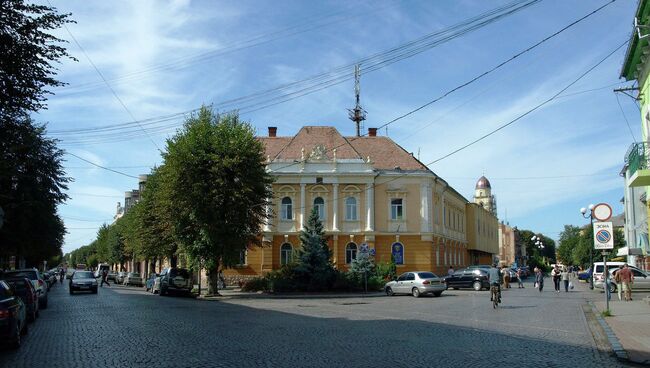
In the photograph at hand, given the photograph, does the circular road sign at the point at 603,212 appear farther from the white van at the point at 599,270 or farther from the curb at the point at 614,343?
the white van at the point at 599,270

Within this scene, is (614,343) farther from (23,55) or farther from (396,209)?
(396,209)

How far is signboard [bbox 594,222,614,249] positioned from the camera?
19.4 metres

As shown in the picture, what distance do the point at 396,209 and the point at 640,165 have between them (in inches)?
1222

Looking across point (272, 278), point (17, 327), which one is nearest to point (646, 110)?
point (17, 327)

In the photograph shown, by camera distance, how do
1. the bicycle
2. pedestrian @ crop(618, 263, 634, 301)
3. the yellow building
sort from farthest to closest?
the yellow building → pedestrian @ crop(618, 263, 634, 301) → the bicycle

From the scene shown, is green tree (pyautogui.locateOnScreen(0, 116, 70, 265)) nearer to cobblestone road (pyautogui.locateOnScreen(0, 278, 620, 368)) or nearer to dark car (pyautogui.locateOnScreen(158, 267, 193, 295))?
dark car (pyautogui.locateOnScreen(158, 267, 193, 295))

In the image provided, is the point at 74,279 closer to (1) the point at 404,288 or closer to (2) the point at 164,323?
(1) the point at 404,288

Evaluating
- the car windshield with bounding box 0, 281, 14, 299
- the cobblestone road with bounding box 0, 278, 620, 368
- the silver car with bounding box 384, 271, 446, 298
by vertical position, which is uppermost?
the car windshield with bounding box 0, 281, 14, 299

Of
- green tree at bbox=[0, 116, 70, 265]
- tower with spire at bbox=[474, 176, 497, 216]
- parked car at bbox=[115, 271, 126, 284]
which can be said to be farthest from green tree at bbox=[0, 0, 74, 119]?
tower with spire at bbox=[474, 176, 497, 216]

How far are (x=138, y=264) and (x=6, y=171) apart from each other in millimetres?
73651

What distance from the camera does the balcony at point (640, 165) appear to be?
19.3m

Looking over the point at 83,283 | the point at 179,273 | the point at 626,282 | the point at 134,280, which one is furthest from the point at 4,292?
the point at 134,280

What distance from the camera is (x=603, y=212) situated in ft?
62.4

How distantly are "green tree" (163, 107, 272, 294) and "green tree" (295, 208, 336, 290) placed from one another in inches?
151
